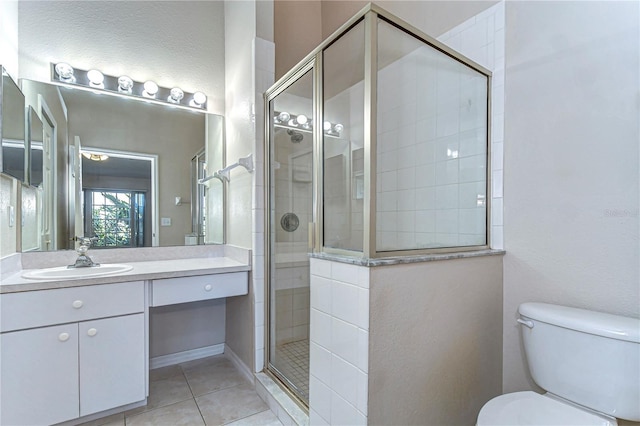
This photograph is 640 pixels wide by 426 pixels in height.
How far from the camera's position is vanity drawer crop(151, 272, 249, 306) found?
1779mm

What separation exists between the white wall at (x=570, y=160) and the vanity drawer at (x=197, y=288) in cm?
160

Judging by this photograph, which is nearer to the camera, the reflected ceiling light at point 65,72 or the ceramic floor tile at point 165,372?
the reflected ceiling light at point 65,72

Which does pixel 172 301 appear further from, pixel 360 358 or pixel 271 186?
pixel 360 358

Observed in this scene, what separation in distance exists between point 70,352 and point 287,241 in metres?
1.28

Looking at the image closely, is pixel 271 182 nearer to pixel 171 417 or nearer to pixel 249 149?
pixel 249 149

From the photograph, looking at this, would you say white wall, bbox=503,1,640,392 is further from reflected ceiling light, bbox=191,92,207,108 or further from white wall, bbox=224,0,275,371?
reflected ceiling light, bbox=191,92,207,108

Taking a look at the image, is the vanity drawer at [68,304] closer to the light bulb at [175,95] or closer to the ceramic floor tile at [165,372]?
the ceramic floor tile at [165,372]

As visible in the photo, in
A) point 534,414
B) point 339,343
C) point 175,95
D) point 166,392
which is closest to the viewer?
point 534,414

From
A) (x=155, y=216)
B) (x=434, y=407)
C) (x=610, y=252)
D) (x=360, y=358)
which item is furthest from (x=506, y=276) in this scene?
(x=155, y=216)

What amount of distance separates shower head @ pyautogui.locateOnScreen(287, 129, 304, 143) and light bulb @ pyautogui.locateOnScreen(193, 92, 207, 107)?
0.92 m

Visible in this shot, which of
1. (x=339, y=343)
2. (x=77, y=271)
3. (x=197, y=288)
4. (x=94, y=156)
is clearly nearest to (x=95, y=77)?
(x=94, y=156)

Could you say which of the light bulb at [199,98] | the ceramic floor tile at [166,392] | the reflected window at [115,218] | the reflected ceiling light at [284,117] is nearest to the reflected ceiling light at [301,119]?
the reflected ceiling light at [284,117]

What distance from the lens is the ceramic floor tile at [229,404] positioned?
1728mm

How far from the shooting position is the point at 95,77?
206 cm
